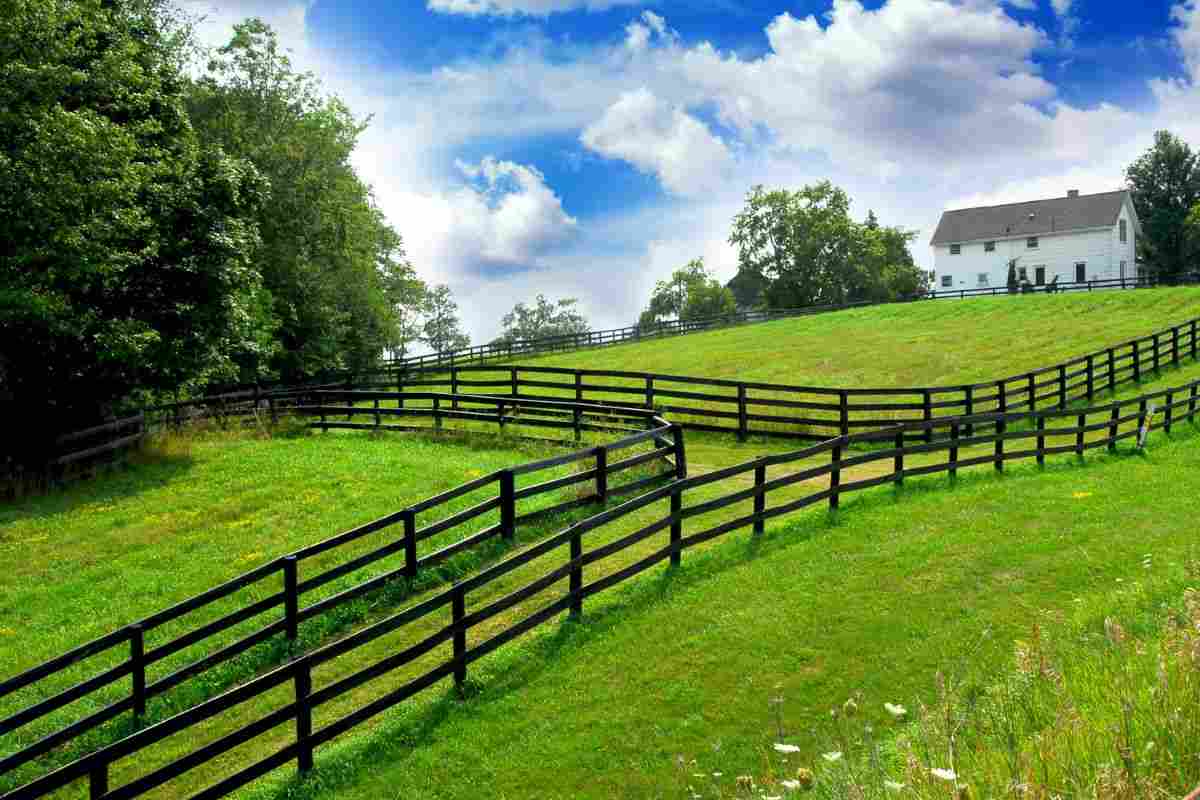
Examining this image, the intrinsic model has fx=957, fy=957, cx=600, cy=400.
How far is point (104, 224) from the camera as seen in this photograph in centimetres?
2127

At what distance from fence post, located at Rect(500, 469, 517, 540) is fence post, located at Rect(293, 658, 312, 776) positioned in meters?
4.97

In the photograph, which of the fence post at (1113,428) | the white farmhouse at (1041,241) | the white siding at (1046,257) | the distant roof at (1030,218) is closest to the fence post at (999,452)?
the fence post at (1113,428)

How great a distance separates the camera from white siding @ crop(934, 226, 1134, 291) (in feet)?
229

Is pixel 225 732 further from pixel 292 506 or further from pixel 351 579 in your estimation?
pixel 292 506

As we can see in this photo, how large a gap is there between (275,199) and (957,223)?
187ft

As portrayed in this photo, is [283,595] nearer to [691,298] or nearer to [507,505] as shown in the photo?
[507,505]

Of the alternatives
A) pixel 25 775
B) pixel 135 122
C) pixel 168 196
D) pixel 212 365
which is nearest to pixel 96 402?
pixel 212 365

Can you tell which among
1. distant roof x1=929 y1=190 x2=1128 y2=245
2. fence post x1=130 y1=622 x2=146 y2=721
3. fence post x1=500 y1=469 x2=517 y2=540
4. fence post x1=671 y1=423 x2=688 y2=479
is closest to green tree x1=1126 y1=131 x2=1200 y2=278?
distant roof x1=929 y1=190 x2=1128 y2=245

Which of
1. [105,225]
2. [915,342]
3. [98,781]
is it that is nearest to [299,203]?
[105,225]

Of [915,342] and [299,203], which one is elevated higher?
[299,203]

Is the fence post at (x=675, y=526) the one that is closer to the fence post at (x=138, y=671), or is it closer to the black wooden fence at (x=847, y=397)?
the fence post at (x=138, y=671)

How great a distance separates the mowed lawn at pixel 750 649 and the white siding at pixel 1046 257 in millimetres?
62979

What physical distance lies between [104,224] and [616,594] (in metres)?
16.0

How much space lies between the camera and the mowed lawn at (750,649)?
835 cm
